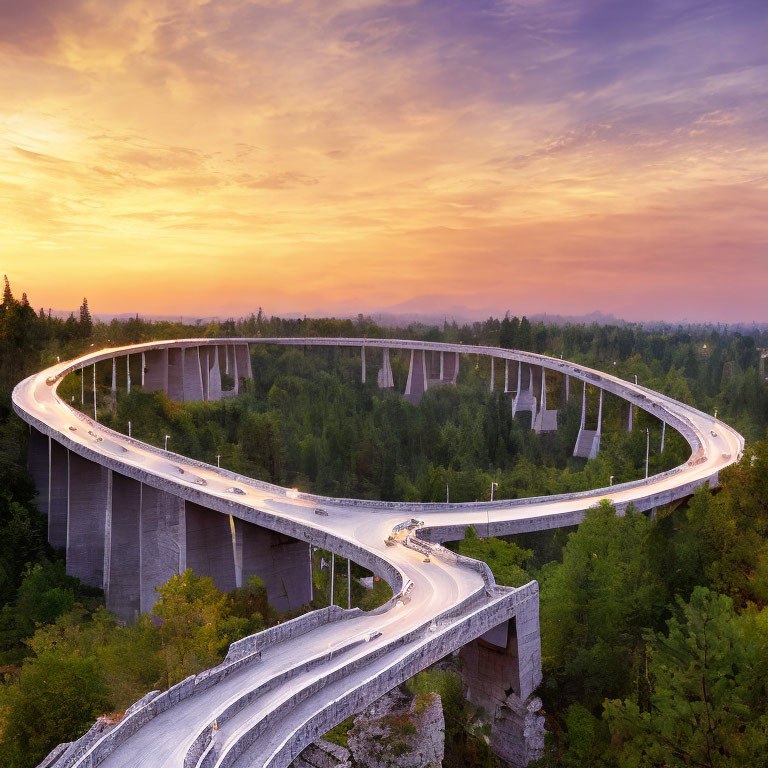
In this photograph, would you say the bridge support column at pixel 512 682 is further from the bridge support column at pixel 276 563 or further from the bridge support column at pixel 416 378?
the bridge support column at pixel 416 378

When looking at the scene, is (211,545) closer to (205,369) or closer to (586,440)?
(586,440)

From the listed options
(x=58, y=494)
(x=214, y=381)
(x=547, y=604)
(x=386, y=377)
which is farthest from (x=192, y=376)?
(x=547, y=604)

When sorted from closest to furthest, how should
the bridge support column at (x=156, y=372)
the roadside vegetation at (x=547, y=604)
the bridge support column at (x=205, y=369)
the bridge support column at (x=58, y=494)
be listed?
the roadside vegetation at (x=547, y=604) → the bridge support column at (x=58, y=494) → the bridge support column at (x=156, y=372) → the bridge support column at (x=205, y=369)

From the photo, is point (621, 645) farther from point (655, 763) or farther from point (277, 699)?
point (277, 699)

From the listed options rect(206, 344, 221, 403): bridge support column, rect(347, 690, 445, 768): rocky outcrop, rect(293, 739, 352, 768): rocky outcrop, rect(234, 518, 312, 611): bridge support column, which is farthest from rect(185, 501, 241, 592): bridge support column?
rect(206, 344, 221, 403): bridge support column

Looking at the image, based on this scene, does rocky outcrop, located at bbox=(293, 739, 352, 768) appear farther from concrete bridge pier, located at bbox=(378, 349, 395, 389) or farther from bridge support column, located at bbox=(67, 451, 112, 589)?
concrete bridge pier, located at bbox=(378, 349, 395, 389)

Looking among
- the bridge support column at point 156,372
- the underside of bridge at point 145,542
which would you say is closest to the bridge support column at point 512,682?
the underside of bridge at point 145,542
